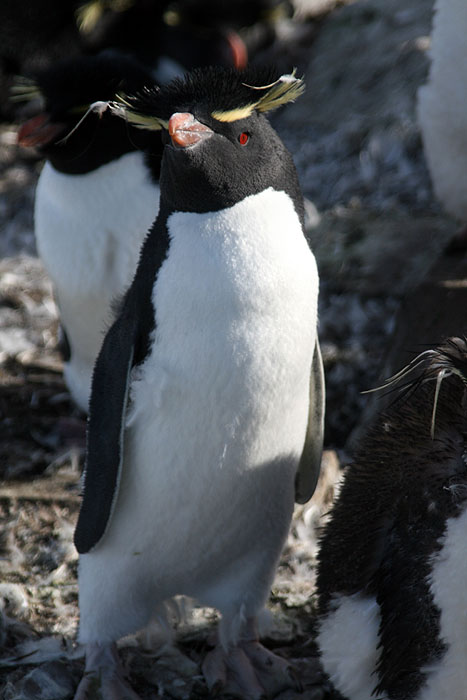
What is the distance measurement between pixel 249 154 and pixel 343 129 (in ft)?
10.2

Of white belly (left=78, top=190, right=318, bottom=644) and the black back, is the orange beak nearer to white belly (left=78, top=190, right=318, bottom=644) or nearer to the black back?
white belly (left=78, top=190, right=318, bottom=644)

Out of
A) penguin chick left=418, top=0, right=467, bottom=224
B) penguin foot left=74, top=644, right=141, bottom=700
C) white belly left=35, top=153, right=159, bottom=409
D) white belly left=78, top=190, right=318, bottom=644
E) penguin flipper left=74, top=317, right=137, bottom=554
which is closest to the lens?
white belly left=78, top=190, right=318, bottom=644

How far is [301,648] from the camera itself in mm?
2330

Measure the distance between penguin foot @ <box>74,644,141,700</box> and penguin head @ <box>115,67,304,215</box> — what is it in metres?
1.02

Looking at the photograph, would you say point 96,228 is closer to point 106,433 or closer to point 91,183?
point 91,183

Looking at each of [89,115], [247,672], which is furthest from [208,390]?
[89,115]

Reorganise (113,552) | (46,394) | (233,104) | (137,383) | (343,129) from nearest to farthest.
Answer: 1. (233,104)
2. (137,383)
3. (113,552)
4. (46,394)
5. (343,129)

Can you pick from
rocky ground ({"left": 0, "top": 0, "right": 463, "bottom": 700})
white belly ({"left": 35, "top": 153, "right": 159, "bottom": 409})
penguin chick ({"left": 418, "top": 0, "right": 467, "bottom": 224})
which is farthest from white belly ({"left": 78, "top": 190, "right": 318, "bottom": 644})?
penguin chick ({"left": 418, "top": 0, "right": 467, "bottom": 224})

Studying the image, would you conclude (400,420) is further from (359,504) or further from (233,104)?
(233,104)

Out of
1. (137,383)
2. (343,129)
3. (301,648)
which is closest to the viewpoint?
(137,383)

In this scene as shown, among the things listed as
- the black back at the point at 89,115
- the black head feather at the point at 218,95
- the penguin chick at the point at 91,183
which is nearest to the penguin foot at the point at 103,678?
the penguin chick at the point at 91,183

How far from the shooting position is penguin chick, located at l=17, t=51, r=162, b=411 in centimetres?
277

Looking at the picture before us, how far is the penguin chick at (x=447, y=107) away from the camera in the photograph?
3107 millimetres

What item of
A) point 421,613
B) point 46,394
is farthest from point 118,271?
point 421,613
